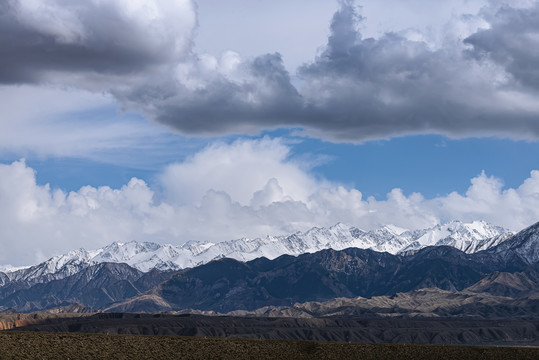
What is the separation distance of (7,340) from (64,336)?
43.6 ft

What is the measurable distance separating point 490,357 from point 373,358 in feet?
91.0

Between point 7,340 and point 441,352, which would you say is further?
point 441,352

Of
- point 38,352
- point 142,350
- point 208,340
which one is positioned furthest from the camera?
point 208,340

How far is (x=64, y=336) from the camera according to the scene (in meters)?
178

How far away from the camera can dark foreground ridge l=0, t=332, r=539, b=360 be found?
169 meters

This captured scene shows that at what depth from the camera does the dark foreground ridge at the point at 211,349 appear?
555 feet

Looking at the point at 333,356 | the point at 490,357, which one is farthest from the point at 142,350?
the point at 490,357

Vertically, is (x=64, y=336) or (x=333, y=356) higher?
(x=64, y=336)

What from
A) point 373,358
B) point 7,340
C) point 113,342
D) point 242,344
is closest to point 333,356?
point 373,358

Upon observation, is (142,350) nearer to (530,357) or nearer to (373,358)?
(373,358)

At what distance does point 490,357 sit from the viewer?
594ft

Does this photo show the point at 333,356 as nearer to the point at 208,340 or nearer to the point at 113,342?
the point at 208,340

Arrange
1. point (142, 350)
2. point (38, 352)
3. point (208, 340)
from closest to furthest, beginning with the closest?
point (38, 352) < point (142, 350) < point (208, 340)

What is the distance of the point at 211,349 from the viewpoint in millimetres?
181375
